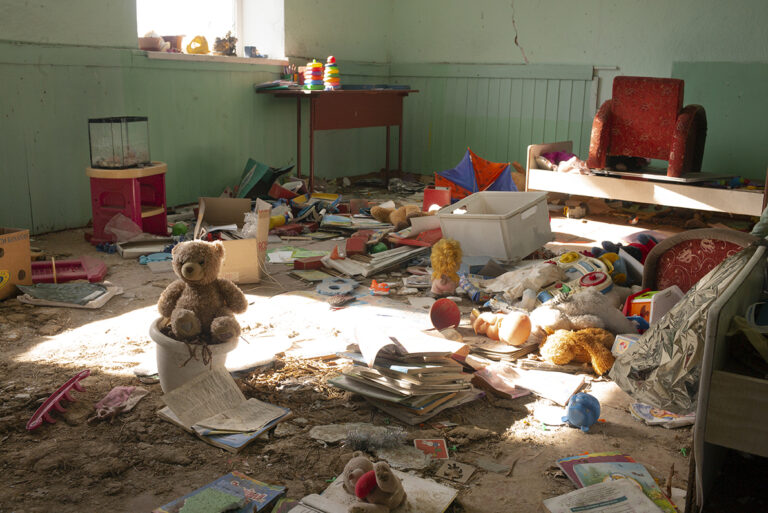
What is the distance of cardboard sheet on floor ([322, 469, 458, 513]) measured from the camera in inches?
73.0

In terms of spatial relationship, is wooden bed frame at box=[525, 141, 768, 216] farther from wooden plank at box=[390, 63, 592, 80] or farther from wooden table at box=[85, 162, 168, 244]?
wooden table at box=[85, 162, 168, 244]

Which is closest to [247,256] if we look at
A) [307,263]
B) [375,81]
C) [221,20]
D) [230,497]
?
[307,263]

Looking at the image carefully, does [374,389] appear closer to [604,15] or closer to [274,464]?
[274,464]

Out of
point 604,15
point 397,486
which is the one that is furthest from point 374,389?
point 604,15

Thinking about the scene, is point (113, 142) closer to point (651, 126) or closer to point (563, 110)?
point (651, 126)

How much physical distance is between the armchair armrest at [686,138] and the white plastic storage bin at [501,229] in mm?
1274

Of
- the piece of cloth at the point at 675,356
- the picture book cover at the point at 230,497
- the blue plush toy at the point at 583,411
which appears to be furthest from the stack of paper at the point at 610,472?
the picture book cover at the point at 230,497

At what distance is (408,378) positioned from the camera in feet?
7.90

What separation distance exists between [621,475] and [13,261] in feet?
10.3

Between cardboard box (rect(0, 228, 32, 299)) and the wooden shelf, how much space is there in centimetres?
122

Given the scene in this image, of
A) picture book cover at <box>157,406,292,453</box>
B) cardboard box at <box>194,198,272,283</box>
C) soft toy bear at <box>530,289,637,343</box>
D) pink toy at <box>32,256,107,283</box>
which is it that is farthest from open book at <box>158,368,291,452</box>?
pink toy at <box>32,256,107,283</box>

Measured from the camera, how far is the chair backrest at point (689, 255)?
3.01 metres

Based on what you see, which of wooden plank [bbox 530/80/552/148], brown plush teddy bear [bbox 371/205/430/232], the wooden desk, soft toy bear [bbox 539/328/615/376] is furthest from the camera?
wooden plank [bbox 530/80/552/148]

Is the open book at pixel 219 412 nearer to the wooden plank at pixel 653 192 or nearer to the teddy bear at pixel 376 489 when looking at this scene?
the teddy bear at pixel 376 489
